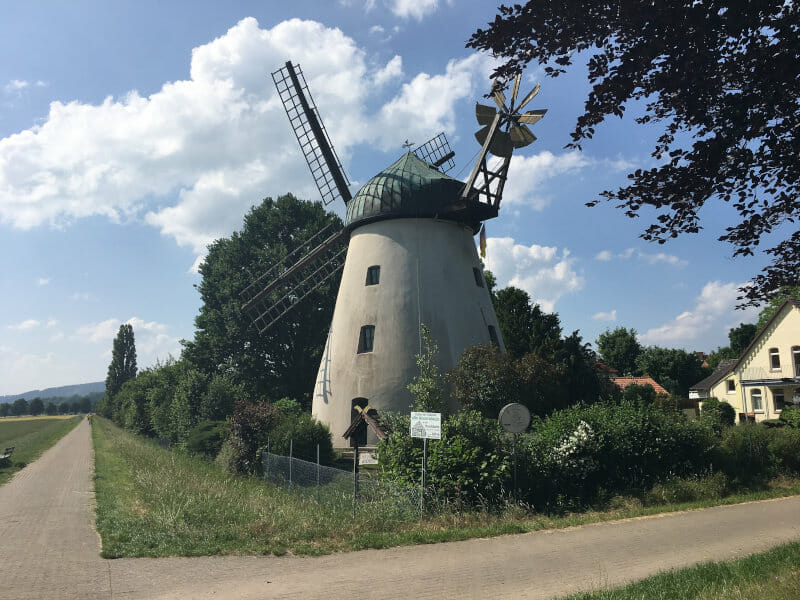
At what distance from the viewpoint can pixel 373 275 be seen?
75.6 ft

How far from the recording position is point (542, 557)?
7.99 meters

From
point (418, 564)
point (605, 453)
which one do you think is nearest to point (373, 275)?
point (605, 453)

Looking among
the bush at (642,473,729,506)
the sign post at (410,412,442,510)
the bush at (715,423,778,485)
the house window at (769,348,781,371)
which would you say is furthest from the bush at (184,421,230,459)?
the house window at (769,348,781,371)

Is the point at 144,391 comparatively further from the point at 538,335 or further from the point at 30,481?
the point at 538,335

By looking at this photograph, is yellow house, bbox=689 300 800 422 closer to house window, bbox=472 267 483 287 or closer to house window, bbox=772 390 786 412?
house window, bbox=772 390 786 412

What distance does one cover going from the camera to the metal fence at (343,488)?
1075 centimetres

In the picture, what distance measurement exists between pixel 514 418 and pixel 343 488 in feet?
13.1

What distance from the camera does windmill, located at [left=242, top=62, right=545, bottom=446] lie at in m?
21.4

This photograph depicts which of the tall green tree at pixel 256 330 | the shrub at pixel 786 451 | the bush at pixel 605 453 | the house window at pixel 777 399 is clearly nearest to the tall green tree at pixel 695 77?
the bush at pixel 605 453

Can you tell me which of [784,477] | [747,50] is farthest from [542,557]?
[784,477]

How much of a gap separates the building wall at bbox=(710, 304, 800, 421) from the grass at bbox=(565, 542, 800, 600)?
3283 centimetres

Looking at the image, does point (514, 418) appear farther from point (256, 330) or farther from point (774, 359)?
point (774, 359)

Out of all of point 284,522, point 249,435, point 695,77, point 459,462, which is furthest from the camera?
point 249,435

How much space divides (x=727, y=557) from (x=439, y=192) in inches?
689
